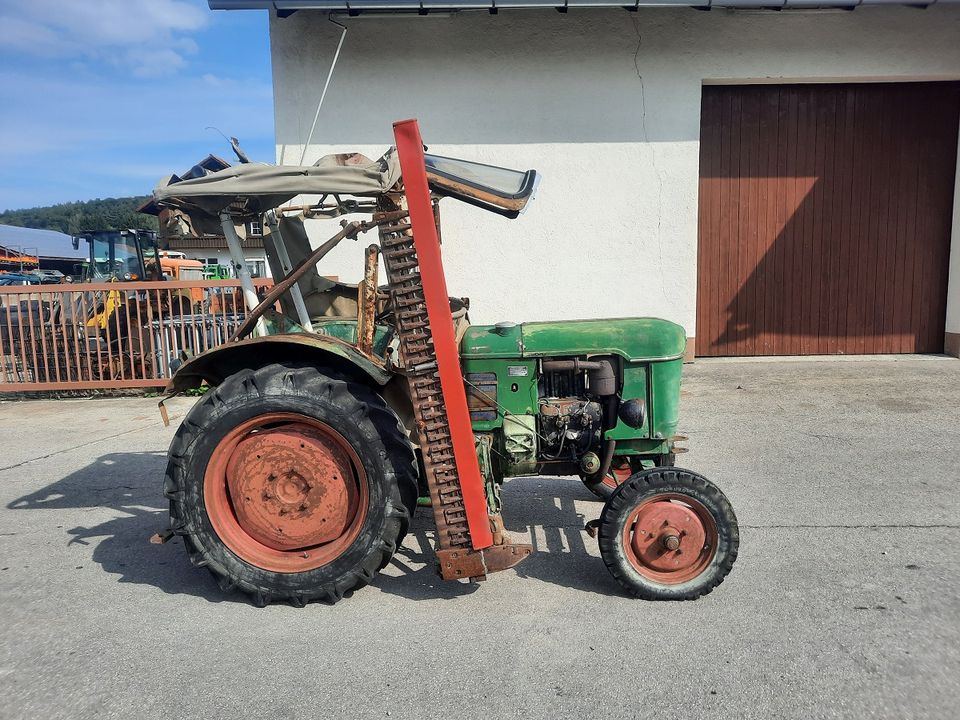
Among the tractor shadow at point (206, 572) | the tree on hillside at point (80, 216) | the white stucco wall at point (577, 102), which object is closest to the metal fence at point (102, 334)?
the white stucco wall at point (577, 102)

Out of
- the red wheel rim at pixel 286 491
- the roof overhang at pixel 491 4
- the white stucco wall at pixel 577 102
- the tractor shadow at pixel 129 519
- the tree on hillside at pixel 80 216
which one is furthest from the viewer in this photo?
the tree on hillside at pixel 80 216

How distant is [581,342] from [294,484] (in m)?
1.61

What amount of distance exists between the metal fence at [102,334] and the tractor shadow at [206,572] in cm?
327

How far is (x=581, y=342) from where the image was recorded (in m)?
3.46

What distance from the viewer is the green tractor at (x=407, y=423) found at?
10.0 feet

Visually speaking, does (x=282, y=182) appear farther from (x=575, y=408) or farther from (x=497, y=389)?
(x=575, y=408)

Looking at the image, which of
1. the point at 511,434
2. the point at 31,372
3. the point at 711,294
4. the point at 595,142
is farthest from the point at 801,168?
the point at 31,372

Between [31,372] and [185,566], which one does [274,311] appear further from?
[31,372]

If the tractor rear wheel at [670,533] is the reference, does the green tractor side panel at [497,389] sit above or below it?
above

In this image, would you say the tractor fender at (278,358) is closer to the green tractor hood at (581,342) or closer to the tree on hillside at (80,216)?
the green tractor hood at (581,342)

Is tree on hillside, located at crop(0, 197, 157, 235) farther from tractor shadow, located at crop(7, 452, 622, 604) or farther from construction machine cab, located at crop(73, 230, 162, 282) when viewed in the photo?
tractor shadow, located at crop(7, 452, 622, 604)

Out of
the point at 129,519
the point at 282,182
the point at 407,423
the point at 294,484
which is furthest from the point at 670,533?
the point at 129,519

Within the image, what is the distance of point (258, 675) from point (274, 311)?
2.07 m

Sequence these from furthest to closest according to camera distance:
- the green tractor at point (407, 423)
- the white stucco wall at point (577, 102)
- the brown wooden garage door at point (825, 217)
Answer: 1. the brown wooden garage door at point (825, 217)
2. the white stucco wall at point (577, 102)
3. the green tractor at point (407, 423)
